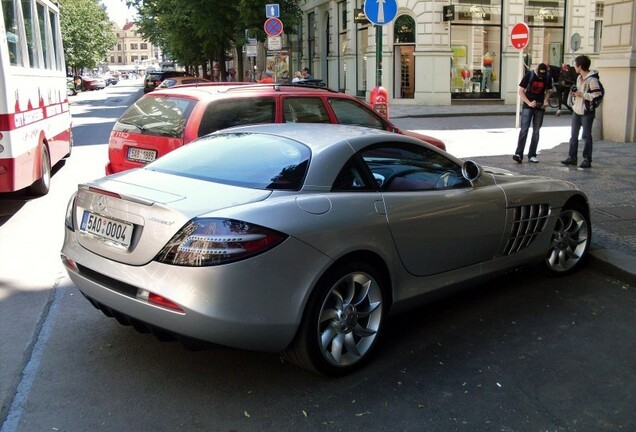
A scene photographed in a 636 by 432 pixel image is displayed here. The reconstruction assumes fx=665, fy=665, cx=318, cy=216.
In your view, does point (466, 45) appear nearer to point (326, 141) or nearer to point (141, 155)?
point (141, 155)

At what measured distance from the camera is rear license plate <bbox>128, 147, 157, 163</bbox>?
719 cm

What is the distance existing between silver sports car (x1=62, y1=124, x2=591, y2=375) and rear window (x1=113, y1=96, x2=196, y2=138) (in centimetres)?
224

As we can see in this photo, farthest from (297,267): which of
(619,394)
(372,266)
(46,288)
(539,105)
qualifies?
(539,105)

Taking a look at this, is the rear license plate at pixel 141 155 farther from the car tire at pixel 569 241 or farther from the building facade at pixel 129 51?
the building facade at pixel 129 51

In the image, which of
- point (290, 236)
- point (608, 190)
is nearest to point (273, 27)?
point (608, 190)

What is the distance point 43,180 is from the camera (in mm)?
9586

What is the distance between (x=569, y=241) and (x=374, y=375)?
2730mm

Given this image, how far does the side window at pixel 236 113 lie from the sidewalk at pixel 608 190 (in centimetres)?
370

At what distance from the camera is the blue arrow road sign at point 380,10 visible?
37.1 feet

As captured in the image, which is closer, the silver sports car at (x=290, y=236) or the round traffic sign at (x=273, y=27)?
the silver sports car at (x=290, y=236)

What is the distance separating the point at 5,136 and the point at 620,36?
12.7 meters

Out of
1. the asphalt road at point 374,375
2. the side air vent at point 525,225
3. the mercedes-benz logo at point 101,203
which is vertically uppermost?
the mercedes-benz logo at point 101,203

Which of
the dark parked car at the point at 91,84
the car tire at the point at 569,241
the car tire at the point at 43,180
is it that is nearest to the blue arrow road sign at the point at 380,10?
the car tire at the point at 43,180

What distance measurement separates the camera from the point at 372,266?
4.05 meters
